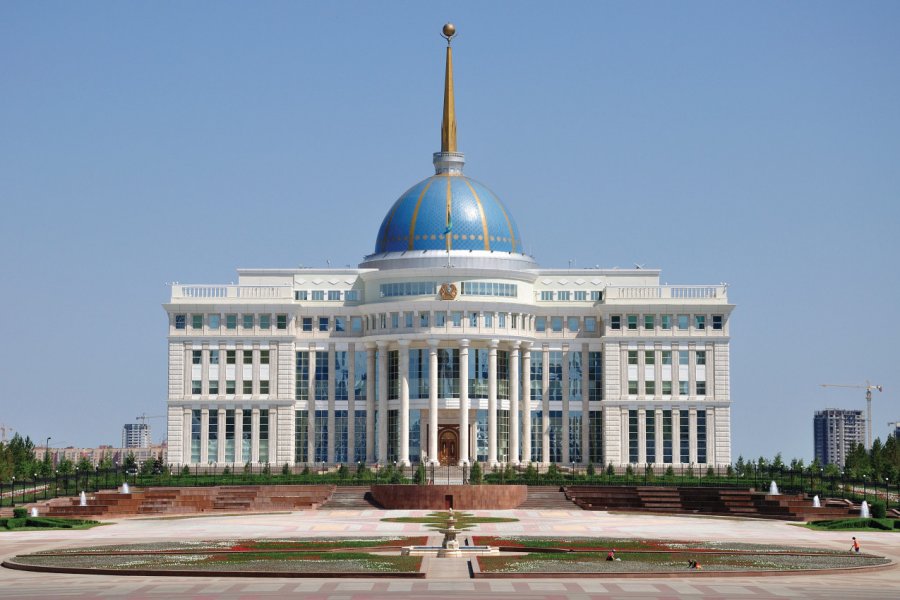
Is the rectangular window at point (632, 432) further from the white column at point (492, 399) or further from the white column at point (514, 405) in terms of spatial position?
the white column at point (492, 399)

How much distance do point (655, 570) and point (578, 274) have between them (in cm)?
6509

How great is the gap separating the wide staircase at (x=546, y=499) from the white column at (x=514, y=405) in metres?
17.4

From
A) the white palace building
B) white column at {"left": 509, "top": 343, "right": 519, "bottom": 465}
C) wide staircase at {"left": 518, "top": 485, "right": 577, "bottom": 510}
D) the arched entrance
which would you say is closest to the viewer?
wide staircase at {"left": 518, "top": 485, "right": 577, "bottom": 510}

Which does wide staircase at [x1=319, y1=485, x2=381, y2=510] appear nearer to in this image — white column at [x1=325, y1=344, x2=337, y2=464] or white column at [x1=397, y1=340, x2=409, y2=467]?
white column at [x1=397, y1=340, x2=409, y2=467]

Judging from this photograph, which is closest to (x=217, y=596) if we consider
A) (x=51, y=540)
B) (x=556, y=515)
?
(x=51, y=540)

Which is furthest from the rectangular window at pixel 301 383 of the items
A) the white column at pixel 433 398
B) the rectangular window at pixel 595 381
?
the rectangular window at pixel 595 381

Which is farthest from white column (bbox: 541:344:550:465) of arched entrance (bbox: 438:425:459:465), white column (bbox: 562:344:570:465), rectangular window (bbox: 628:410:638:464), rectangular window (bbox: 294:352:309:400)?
rectangular window (bbox: 294:352:309:400)

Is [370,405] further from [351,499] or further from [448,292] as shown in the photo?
[351,499]

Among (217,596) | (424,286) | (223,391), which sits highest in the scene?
(424,286)

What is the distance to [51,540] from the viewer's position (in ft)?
225

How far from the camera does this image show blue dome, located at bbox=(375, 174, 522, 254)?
113750 mm

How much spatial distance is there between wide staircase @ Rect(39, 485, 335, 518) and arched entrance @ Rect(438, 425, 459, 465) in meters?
19.4

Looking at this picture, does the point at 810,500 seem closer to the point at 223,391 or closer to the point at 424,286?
the point at 424,286

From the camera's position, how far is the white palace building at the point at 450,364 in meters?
111
